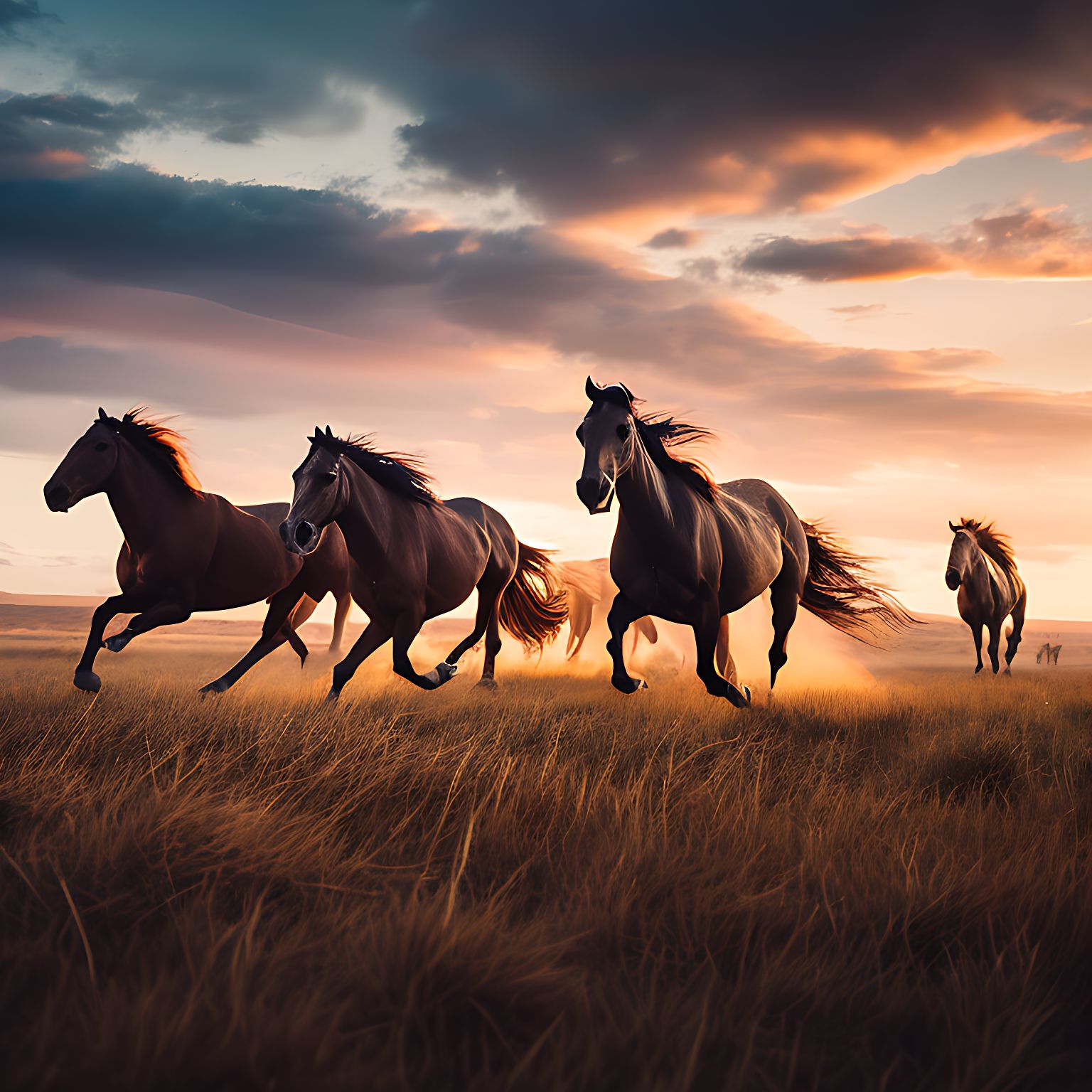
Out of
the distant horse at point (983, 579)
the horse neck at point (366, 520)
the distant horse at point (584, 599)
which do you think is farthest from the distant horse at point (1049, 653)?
A: the horse neck at point (366, 520)

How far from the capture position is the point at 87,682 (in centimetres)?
677

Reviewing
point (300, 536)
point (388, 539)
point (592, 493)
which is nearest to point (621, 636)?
point (592, 493)

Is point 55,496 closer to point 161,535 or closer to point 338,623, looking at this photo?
point 161,535

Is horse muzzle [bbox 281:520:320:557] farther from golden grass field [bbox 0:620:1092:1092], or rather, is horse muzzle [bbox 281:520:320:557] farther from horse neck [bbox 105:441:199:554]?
horse neck [bbox 105:441:199:554]

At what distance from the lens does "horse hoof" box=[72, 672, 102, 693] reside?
6.73 meters

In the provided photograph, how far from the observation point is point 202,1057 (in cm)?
188

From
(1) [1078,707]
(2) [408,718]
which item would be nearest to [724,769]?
(2) [408,718]

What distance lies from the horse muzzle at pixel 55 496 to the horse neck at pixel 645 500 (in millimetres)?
4915

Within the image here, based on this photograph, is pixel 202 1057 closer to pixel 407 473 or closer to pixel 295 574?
pixel 407 473

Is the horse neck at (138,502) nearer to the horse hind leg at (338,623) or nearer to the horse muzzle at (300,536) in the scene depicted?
the horse muzzle at (300,536)

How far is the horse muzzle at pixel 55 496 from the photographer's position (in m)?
7.49

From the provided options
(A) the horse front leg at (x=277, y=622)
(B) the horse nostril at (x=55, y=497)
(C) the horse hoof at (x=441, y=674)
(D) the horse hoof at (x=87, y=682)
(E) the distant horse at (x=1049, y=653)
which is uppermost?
(B) the horse nostril at (x=55, y=497)

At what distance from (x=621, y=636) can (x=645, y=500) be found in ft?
3.74

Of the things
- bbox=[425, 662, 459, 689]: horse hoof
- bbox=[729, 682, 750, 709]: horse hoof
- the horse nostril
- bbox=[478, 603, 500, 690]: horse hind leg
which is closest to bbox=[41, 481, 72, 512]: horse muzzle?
the horse nostril
